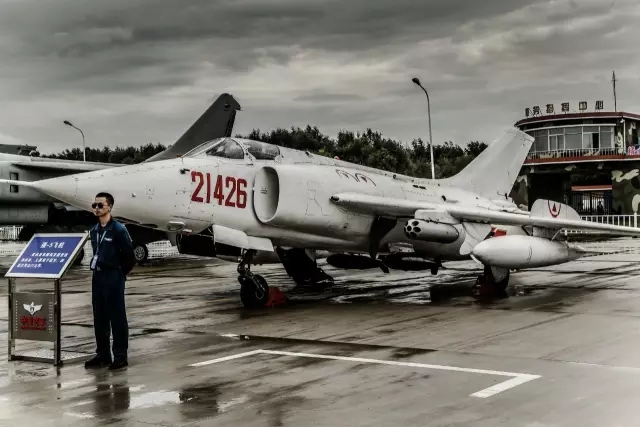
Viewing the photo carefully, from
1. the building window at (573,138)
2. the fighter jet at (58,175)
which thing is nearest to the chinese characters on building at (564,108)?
the building window at (573,138)

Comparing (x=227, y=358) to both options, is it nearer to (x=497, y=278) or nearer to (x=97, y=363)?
(x=97, y=363)

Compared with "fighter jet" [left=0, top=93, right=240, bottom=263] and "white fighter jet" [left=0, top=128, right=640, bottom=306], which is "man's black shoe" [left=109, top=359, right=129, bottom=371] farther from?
"fighter jet" [left=0, top=93, right=240, bottom=263]

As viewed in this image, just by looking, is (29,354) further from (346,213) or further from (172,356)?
(346,213)

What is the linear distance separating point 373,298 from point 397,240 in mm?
1212

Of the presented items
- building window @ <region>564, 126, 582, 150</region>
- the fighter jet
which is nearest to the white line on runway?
the fighter jet

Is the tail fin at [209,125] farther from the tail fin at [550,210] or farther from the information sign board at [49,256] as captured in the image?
the information sign board at [49,256]

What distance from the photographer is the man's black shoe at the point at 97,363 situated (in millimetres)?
7590

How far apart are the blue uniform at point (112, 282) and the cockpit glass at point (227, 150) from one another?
4.45 m

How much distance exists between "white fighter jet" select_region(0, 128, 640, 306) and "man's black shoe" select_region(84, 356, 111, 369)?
3148mm

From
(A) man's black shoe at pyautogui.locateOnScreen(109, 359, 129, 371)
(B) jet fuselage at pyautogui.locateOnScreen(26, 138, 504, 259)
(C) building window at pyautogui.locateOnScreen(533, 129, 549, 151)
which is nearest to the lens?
(A) man's black shoe at pyautogui.locateOnScreen(109, 359, 129, 371)

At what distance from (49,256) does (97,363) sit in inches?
53.3

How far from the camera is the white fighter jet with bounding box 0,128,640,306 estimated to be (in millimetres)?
10836

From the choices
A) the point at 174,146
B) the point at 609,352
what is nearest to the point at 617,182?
the point at 174,146

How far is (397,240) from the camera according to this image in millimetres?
13914
